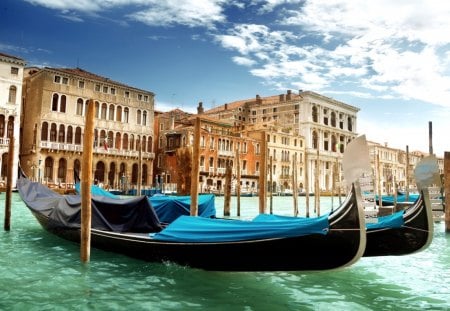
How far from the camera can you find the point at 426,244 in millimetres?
4227

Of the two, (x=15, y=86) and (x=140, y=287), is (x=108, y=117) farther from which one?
(x=140, y=287)

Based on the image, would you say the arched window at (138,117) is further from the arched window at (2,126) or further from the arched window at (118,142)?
the arched window at (2,126)

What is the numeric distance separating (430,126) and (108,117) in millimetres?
18867

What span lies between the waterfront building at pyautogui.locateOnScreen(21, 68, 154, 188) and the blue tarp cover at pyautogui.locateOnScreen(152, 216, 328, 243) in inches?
749

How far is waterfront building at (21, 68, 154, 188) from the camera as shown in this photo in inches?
899

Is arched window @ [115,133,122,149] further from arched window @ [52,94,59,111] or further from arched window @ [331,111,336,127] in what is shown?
arched window @ [331,111,336,127]

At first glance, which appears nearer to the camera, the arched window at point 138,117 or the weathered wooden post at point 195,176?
the weathered wooden post at point 195,176

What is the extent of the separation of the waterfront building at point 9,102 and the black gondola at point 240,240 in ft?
59.9

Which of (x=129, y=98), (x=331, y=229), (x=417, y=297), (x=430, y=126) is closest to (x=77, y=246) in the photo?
(x=331, y=229)

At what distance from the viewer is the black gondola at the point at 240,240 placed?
355 cm

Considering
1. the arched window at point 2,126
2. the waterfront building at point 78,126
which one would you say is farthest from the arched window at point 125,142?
the arched window at point 2,126

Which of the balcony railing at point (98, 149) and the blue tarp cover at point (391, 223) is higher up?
the balcony railing at point (98, 149)

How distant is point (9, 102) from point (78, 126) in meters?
3.90

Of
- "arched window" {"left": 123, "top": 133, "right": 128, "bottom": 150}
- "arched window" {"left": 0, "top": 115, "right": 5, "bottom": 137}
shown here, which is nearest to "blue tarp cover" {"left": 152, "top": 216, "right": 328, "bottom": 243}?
"arched window" {"left": 0, "top": 115, "right": 5, "bottom": 137}
